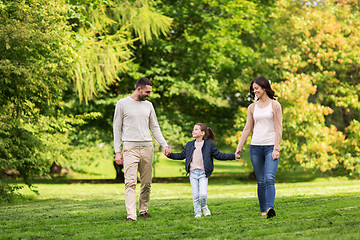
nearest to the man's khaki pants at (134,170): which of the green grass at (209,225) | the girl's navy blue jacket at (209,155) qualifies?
the green grass at (209,225)

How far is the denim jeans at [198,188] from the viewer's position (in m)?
7.33

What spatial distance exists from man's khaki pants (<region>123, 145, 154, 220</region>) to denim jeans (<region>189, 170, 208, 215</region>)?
2.26 ft

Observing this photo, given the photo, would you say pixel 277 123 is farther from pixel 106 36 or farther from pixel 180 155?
pixel 106 36

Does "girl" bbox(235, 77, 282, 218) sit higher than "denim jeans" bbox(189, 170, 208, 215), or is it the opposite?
"girl" bbox(235, 77, 282, 218)

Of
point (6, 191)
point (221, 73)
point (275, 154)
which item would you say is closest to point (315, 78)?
point (221, 73)

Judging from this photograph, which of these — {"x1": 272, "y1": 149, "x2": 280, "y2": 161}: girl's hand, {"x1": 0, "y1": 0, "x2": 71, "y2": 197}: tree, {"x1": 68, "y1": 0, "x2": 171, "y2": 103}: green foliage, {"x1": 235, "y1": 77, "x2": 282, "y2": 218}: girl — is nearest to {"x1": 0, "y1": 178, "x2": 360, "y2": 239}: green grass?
{"x1": 235, "y1": 77, "x2": 282, "y2": 218}: girl

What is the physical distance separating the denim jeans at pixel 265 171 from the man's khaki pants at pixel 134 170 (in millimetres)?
1565

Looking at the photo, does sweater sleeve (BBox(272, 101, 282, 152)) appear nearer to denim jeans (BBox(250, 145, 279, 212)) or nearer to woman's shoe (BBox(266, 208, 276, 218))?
denim jeans (BBox(250, 145, 279, 212))

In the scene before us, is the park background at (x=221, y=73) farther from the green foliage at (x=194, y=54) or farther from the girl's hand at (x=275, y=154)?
the girl's hand at (x=275, y=154)

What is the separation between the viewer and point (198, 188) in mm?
7406

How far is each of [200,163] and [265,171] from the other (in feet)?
3.24

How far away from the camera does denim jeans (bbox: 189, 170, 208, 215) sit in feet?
24.1

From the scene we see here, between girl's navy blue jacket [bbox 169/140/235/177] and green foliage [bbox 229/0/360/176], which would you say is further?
green foliage [bbox 229/0/360/176]

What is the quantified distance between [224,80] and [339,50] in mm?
5796
